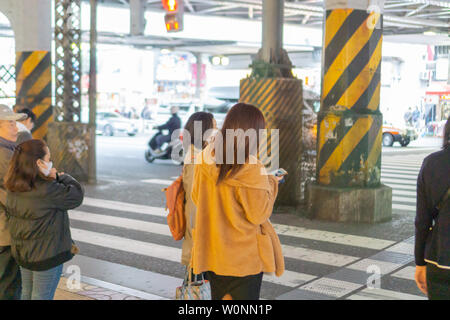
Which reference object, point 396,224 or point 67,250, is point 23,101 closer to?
point 396,224

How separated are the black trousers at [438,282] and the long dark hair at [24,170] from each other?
100 inches

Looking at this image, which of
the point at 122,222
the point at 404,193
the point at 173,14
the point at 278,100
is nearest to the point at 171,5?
the point at 173,14

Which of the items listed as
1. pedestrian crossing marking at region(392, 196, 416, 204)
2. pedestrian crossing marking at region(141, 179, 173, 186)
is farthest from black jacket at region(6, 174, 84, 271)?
pedestrian crossing marking at region(141, 179, 173, 186)

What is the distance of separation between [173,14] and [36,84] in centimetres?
395

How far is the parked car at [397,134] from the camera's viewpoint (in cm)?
2644

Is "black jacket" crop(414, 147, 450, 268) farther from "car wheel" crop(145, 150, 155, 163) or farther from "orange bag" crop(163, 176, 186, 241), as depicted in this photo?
"car wheel" crop(145, 150, 155, 163)

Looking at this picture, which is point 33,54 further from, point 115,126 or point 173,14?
point 115,126

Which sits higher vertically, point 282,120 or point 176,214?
point 282,120

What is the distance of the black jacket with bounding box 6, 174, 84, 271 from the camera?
13.1 feet

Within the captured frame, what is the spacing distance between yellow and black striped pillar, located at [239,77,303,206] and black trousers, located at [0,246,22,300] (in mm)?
5765

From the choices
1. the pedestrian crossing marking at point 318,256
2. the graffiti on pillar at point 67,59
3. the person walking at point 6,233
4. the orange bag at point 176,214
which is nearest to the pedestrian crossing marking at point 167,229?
the pedestrian crossing marking at point 318,256

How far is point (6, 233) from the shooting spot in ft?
14.5
